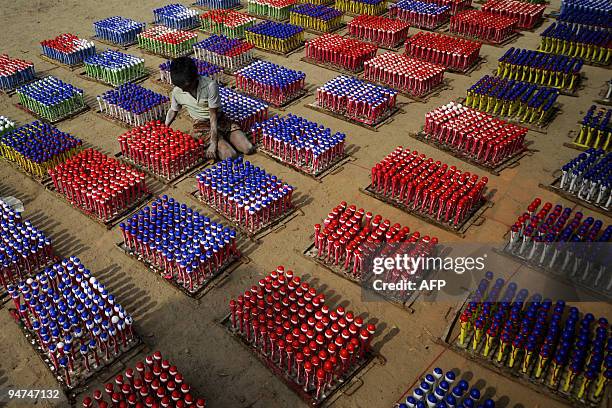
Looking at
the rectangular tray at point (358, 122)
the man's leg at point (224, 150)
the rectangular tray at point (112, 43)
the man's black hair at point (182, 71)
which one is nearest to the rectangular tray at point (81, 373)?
the man's leg at point (224, 150)

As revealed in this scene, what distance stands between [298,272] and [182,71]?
252 inches

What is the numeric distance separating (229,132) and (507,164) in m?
8.80

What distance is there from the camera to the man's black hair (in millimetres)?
12916

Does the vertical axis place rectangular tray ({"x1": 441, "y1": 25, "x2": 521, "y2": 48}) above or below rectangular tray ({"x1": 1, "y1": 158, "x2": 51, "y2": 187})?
above

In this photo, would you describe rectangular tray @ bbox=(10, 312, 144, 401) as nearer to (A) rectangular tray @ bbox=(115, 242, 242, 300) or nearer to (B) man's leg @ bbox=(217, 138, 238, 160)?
(A) rectangular tray @ bbox=(115, 242, 242, 300)

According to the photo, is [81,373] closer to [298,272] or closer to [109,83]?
[298,272]

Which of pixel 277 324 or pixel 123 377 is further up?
pixel 277 324

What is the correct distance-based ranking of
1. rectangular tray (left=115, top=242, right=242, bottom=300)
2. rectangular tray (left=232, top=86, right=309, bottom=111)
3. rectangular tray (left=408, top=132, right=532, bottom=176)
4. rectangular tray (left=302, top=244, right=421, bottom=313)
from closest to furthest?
rectangular tray (left=302, top=244, right=421, bottom=313), rectangular tray (left=115, top=242, right=242, bottom=300), rectangular tray (left=408, top=132, right=532, bottom=176), rectangular tray (left=232, top=86, right=309, bottom=111)

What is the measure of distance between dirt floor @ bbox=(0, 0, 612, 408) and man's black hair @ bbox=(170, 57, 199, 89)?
9.57 feet

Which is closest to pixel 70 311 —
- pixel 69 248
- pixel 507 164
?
pixel 69 248

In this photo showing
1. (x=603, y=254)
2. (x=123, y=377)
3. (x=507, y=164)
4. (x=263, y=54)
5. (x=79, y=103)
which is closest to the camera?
(x=123, y=377)

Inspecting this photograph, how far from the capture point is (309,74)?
66.6ft

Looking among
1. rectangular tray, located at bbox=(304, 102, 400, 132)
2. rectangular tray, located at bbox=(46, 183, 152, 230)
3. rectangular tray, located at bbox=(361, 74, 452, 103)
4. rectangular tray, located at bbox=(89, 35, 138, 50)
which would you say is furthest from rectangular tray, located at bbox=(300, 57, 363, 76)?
rectangular tray, located at bbox=(46, 183, 152, 230)

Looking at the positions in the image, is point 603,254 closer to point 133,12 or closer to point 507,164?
point 507,164
